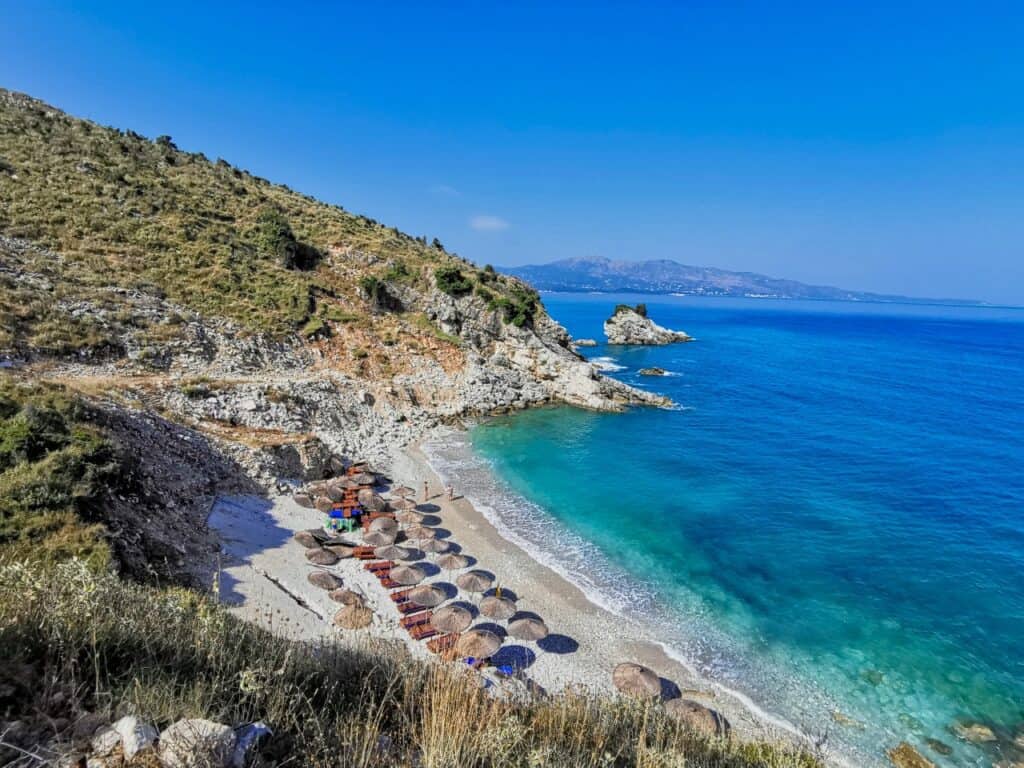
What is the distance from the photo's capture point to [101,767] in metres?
3.76

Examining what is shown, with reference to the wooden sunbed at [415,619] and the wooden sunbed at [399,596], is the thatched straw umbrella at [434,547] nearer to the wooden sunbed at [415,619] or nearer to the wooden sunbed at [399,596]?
the wooden sunbed at [399,596]

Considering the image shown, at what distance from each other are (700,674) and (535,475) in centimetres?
1692

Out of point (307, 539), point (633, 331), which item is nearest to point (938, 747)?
point (307, 539)

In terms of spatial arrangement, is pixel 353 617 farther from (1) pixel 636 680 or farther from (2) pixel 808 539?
(2) pixel 808 539

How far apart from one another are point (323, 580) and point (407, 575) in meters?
3.13

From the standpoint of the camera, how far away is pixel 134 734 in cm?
393

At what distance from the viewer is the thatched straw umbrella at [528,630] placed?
1638cm

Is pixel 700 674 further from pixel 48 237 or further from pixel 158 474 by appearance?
pixel 48 237

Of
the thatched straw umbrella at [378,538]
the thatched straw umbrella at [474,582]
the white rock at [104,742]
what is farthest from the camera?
the thatched straw umbrella at [378,538]

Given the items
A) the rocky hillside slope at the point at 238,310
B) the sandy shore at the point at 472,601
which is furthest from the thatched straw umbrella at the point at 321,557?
the rocky hillside slope at the point at 238,310

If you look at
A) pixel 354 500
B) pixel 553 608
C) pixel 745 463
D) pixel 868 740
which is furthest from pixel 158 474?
pixel 745 463

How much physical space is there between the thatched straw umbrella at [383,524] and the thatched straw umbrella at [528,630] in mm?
8302

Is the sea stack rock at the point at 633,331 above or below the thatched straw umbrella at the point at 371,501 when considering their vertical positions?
above

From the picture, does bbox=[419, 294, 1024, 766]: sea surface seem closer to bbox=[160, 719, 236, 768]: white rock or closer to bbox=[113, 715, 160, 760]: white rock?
bbox=[160, 719, 236, 768]: white rock
